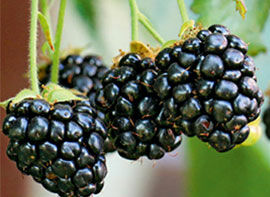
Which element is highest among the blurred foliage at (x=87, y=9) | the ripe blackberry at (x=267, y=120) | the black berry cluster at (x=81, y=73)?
the blurred foliage at (x=87, y=9)

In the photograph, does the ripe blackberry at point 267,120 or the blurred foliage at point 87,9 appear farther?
the blurred foliage at point 87,9

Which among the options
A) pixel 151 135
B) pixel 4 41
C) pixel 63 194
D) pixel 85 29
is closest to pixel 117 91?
pixel 151 135

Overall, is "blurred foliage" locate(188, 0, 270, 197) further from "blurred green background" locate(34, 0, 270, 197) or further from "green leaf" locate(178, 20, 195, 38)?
"green leaf" locate(178, 20, 195, 38)

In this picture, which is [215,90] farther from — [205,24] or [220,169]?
[220,169]

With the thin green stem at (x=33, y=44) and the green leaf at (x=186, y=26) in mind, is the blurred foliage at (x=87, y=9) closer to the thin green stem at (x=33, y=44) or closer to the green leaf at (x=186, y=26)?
the thin green stem at (x=33, y=44)

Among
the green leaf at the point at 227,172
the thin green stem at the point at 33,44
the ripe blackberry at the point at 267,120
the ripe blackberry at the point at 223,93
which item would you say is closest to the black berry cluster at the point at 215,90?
the ripe blackberry at the point at 223,93

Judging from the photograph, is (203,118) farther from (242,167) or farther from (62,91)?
(242,167)

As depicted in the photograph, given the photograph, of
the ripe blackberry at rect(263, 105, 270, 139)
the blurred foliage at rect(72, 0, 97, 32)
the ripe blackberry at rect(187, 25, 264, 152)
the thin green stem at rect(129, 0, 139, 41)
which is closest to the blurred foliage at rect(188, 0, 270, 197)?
the ripe blackberry at rect(263, 105, 270, 139)
